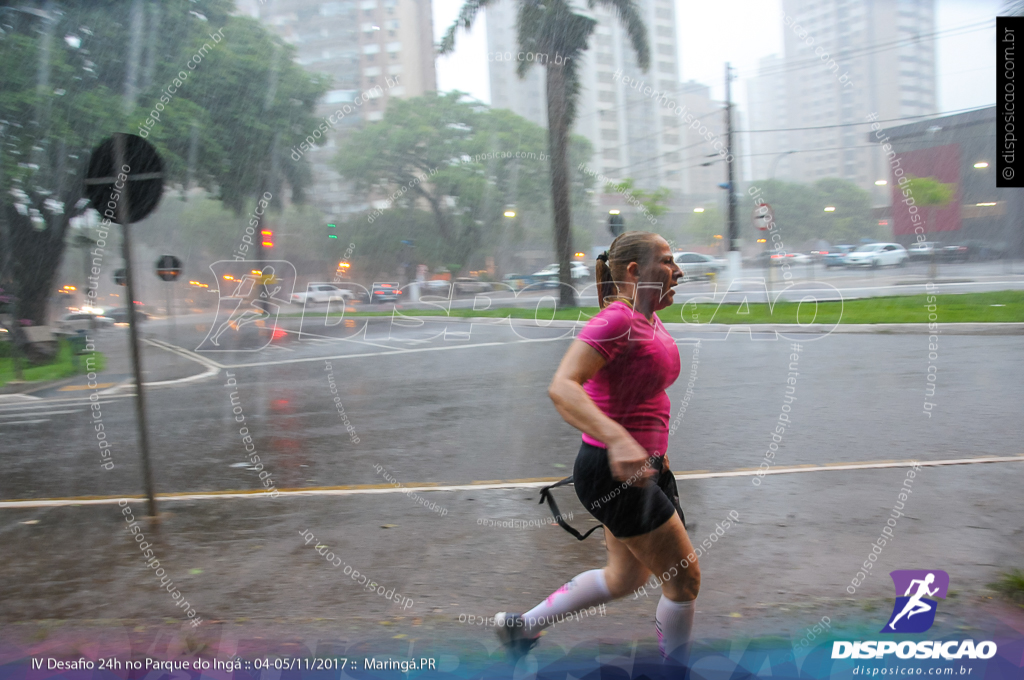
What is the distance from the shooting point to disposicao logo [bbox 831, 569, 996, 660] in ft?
8.92

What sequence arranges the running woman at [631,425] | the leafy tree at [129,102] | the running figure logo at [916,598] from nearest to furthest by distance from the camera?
1. the running woman at [631,425]
2. the running figure logo at [916,598]
3. the leafy tree at [129,102]

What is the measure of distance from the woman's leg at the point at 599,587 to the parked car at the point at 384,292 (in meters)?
6.28

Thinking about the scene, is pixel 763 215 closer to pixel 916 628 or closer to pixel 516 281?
pixel 516 281

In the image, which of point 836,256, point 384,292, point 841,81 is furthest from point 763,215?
point 836,256

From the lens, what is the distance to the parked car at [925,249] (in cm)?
1945

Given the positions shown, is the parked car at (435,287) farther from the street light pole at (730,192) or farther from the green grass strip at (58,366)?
the green grass strip at (58,366)

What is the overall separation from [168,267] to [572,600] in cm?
890

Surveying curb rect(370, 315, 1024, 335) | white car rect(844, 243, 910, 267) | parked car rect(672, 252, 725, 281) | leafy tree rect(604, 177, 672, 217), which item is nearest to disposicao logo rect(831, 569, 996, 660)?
parked car rect(672, 252, 725, 281)

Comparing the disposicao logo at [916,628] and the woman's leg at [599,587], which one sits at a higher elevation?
the woman's leg at [599,587]

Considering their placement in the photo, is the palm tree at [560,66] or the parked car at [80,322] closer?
the palm tree at [560,66]

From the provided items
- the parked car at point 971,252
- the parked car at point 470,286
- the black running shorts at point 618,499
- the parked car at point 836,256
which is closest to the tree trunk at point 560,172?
the parked car at point 470,286

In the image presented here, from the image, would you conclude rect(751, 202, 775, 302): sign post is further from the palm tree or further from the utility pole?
the palm tree

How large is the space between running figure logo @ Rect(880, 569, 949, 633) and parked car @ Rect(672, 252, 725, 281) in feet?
14.4

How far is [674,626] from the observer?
7.91 ft
